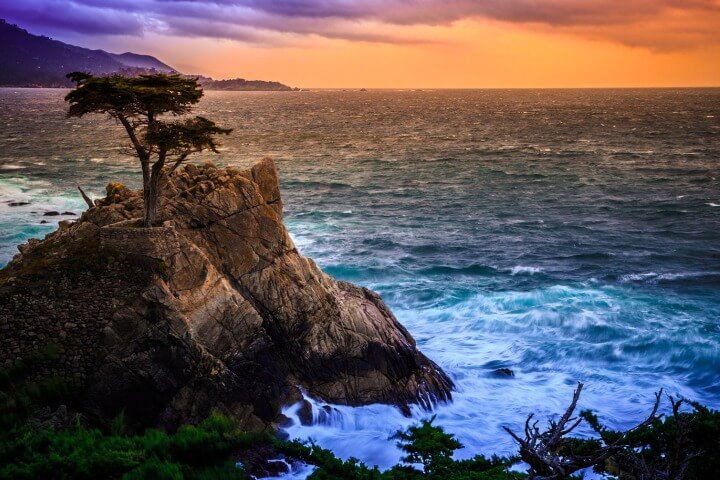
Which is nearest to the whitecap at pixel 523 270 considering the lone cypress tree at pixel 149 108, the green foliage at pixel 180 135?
the green foliage at pixel 180 135

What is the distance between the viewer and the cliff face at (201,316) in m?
18.5

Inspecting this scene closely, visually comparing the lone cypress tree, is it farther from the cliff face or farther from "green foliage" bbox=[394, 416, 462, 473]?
"green foliage" bbox=[394, 416, 462, 473]

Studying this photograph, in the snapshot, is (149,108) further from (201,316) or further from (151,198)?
(201,316)

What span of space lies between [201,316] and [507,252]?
2680 centimetres

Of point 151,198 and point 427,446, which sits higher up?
point 151,198

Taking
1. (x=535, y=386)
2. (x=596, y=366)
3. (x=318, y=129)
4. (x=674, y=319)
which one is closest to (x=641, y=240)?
(x=674, y=319)

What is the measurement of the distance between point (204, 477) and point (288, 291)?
1011 centimetres

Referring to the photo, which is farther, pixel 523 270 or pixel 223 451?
pixel 523 270

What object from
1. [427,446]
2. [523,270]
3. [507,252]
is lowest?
[427,446]

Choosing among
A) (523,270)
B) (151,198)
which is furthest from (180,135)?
(523,270)

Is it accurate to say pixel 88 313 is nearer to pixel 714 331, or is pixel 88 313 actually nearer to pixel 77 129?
pixel 714 331

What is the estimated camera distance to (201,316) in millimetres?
20172

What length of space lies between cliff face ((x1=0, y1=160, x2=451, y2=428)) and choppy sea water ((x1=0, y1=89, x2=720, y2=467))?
6.06ft

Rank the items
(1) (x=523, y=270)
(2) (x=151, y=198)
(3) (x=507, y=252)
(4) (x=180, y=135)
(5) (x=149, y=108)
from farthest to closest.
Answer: (3) (x=507, y=252) → (1) (x=523, y=270) → (4) (x=180, y=135) → (5) (x=149, y=108) → (2) (x=151, y=198)
